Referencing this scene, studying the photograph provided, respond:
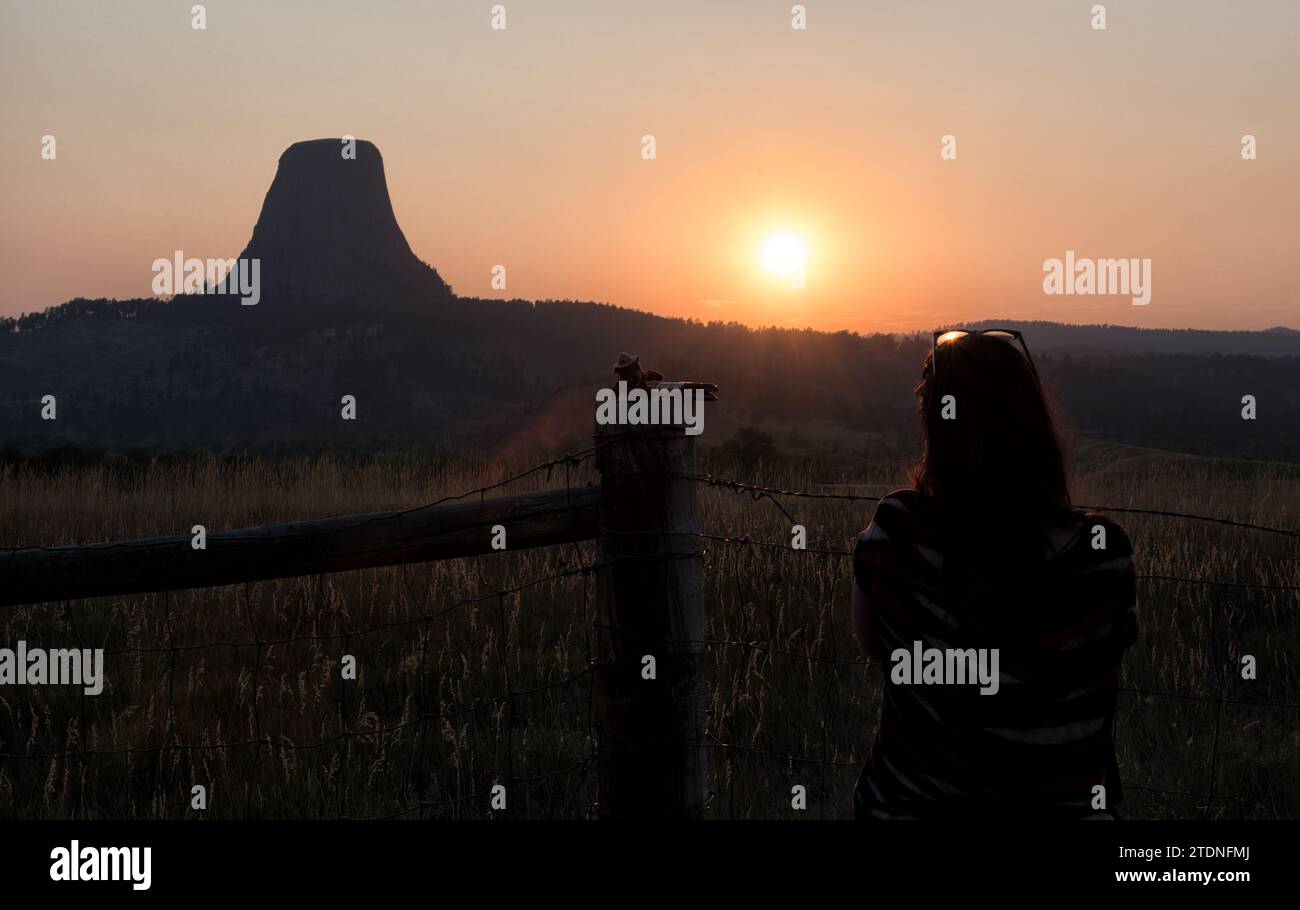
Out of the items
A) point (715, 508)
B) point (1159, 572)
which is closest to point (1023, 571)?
point (1159, 572)

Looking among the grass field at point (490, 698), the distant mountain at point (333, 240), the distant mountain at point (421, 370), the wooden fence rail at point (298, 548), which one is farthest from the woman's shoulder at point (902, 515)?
the distant mountain at point (333, 240)

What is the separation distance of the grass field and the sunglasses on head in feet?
3.33

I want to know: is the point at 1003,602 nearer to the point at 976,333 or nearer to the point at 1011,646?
the point at 1011,646

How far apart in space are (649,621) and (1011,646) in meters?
1.09

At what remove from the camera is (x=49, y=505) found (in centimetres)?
1167

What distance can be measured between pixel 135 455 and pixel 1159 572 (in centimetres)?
2129

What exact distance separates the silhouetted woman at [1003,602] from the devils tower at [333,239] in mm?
119721

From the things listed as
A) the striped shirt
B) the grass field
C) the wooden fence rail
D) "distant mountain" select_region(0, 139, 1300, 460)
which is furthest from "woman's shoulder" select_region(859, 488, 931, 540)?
"distant mountain" select_region(0, 139, 1300, 460)

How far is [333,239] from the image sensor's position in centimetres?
Result: 12975

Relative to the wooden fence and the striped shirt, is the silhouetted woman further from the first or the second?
the wooden fence

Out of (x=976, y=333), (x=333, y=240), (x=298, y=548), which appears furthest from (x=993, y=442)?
(x=333, y=240)

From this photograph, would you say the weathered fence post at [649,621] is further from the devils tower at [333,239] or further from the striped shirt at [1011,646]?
the devils tower at [333,239]

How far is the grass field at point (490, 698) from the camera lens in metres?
4.36
